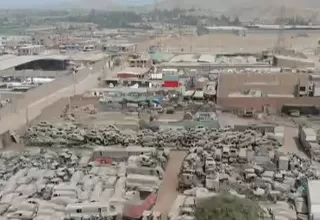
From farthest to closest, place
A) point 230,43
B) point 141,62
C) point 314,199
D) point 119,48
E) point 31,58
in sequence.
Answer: point 230,43 → point 119,48 → point 31,58 → point 141,62 → point 314,199

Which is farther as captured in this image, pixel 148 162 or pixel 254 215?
pixel 148 162

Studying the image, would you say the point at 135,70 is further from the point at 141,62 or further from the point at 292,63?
the point at 292,63

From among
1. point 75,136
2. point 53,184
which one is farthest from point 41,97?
point 53,184

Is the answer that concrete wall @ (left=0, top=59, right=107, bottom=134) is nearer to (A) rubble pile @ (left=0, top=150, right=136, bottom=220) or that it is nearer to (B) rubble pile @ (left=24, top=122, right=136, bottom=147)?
(B) rubble pile @ (left=24, top=122, right=136, bottom=147)

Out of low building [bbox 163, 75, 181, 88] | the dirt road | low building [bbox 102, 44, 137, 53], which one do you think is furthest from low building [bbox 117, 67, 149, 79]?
the dirt road

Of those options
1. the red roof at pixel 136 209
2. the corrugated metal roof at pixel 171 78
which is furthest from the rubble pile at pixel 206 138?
the corrugated metal roof at pixel 171 78

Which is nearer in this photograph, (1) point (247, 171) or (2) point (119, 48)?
(1) point (247, 171)

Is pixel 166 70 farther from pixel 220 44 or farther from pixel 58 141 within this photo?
pixel 220 44

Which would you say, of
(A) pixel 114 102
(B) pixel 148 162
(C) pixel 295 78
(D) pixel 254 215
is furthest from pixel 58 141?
(C) pixel 295 78
